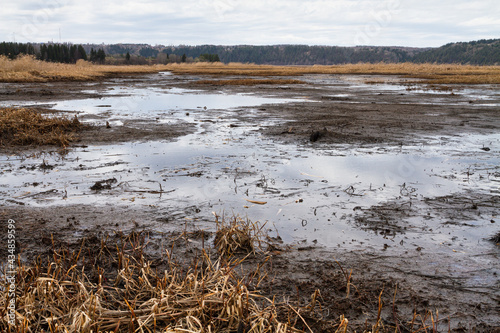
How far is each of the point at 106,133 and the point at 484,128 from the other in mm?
10669

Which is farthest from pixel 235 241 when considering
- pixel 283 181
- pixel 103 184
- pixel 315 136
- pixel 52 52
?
pixel 52 52

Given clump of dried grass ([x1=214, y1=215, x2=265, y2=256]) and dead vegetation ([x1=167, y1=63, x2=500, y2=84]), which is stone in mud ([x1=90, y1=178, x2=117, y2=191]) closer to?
clump of dried grass ([x1=214, y1=215, x2=265, y2=256])

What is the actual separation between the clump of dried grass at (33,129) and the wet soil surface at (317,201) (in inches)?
18.8

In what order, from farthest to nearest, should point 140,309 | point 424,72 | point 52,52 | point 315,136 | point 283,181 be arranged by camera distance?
point 52,52
point 424,72
point 315,136
point 283,181
point 140,309

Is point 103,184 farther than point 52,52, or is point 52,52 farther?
point 52,52

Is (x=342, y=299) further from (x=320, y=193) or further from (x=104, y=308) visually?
(x=320, y=193)

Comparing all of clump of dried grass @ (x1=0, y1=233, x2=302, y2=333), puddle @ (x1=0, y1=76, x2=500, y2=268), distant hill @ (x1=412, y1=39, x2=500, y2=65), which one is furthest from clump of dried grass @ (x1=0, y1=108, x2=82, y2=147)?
distant hill @ (x1=412, y1=39, x2=500, y2=65)

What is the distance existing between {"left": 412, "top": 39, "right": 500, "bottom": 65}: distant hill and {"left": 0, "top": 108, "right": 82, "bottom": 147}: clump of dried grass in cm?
11539

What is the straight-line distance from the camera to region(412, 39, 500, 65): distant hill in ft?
345

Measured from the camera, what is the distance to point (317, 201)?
525cm

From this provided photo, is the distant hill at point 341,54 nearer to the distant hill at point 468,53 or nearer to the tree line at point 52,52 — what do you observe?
the distant hill at point 468,53

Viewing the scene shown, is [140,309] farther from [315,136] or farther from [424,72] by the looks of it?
[424,72]

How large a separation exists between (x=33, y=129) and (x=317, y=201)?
23.7ft

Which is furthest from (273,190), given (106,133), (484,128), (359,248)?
(484,128)
